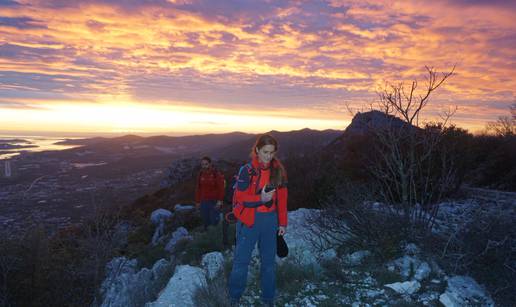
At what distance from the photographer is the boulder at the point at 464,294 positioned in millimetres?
3660

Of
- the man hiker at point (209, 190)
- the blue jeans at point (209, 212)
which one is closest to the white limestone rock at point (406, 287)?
the man hiker at point (209, 190)

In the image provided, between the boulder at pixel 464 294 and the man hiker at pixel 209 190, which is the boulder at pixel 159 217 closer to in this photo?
the man hiker at pixel 209 190

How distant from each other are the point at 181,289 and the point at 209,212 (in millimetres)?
4661

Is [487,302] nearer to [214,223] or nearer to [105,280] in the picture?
[214,223]

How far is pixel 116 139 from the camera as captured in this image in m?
90.7

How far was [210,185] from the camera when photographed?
28.4 ft

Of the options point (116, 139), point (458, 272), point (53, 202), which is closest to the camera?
point (458, 272)

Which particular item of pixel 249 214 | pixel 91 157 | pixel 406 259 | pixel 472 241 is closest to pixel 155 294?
pixel 249 214

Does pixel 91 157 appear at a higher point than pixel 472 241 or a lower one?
lower

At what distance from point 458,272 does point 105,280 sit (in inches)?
277

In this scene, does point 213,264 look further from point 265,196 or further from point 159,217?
point 159,217

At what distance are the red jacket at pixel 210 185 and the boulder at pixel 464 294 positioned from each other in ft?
18.4

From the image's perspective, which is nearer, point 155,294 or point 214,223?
point 155,294

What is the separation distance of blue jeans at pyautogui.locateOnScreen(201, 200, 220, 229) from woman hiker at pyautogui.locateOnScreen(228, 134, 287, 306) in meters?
5.36
